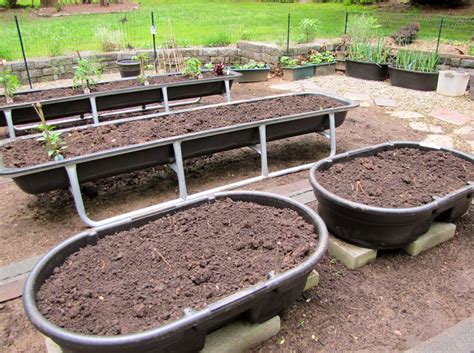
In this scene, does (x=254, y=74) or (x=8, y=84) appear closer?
(x=8, y=84)

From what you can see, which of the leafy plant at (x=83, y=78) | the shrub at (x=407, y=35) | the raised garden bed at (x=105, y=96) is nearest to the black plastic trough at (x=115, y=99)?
the raised garden bed at (x=105, y=96)

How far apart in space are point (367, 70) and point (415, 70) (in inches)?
31.8

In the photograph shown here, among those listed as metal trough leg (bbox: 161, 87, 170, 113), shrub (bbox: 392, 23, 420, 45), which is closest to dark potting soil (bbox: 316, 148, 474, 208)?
metal trough leg (bbox: 161, 87, 170, 113)

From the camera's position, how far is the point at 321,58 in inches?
282

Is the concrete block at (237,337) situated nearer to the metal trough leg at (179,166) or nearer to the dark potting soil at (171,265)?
the dark potting soil at (171,265)

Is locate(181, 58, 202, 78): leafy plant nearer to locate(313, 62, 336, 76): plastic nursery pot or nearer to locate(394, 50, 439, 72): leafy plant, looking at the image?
locate(313, 62, 336, 76): plastic nursery pot

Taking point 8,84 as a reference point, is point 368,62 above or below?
below

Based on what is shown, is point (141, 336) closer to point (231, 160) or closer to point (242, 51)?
point (231, 160)

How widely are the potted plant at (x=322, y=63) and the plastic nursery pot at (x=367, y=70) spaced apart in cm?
31

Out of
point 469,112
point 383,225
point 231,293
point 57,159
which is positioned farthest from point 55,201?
point 469,112

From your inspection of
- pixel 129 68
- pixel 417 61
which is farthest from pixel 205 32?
pixel 417 61

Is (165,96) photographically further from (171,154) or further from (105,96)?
(171,154)

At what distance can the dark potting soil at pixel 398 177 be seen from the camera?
86.8 inches

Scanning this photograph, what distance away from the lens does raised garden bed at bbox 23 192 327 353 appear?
1379 millimetres
